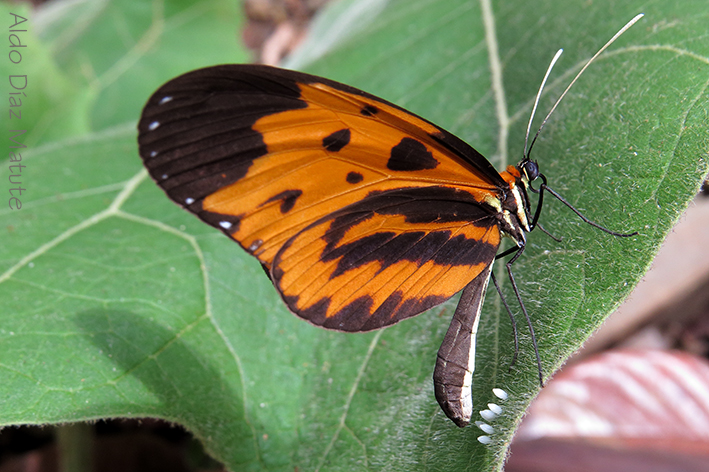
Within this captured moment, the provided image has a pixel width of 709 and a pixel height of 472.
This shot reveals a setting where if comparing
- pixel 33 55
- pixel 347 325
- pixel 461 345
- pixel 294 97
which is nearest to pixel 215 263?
pixel 347 325

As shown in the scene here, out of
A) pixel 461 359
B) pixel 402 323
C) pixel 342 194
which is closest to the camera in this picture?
pixel 461 359

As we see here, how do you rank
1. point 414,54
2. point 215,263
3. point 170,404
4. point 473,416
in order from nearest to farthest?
point 473,416 < point 170,404 < point 215,263 < point 414,54

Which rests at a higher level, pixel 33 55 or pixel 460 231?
pixel 460 231

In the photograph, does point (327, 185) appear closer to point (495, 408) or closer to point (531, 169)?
point (531, 169)

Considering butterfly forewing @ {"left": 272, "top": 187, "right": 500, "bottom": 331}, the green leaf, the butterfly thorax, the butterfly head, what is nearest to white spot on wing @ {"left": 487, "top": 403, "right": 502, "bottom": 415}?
the green leaf

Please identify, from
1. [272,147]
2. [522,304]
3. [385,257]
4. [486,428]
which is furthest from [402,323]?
[272,147]

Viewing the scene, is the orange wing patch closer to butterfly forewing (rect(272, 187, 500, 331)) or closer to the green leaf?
butterfly forewing (rect(272, 187, 500, 331))

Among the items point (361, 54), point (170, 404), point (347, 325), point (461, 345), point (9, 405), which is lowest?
point (9, 405)

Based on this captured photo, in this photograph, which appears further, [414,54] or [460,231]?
[414,54]

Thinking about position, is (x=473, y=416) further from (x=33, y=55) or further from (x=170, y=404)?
(x=33, y=55)
